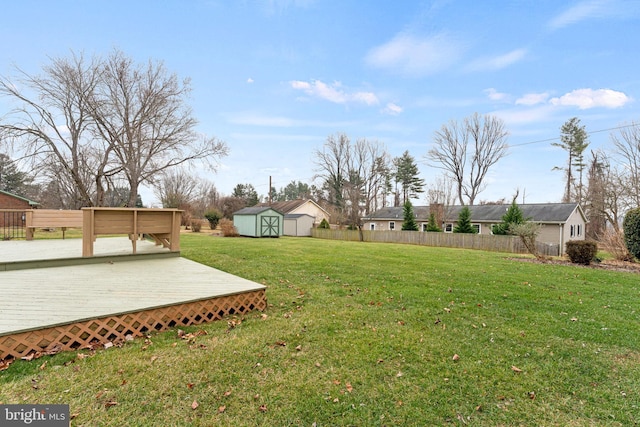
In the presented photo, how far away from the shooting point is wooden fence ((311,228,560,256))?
16.3m

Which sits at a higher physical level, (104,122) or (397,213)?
(104,122)

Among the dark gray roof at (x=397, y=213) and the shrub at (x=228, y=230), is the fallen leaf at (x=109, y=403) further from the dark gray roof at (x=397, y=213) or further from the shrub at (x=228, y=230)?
the dark gray roof at (x=397, y=213)

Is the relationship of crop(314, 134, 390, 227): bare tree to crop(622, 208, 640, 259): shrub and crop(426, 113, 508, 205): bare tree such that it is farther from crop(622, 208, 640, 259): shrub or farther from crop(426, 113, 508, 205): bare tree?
crop(622, 208, 640, 259): shrub

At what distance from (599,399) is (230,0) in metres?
13.0

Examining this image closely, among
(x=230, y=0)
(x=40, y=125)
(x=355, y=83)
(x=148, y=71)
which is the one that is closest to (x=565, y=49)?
(x=355, y=83)

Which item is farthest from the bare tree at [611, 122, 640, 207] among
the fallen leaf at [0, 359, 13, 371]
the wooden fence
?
the fallen leaf at [0, 359, 13, 371]

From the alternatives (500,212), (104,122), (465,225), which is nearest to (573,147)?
(500,212)

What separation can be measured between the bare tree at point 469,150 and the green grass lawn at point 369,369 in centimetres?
2800

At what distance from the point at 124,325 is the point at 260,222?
61.6 feet

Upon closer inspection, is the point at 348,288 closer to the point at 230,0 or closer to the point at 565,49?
the point at 230,0

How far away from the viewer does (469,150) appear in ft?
98.1

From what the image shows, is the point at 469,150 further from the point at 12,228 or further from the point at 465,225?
the point at 12,228

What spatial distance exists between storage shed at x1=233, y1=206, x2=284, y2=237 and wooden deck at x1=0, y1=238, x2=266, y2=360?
1595 centimetres

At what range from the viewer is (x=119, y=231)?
19.1 ft
